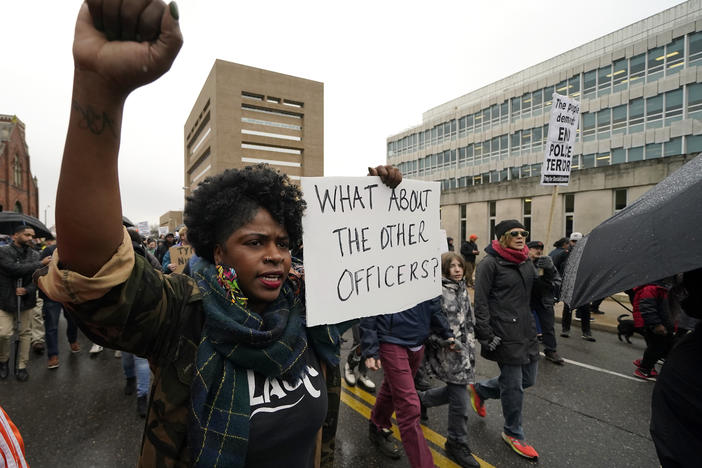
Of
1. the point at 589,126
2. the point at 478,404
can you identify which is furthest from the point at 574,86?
the point at 478,404

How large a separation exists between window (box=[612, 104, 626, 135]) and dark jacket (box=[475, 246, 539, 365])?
27981mm

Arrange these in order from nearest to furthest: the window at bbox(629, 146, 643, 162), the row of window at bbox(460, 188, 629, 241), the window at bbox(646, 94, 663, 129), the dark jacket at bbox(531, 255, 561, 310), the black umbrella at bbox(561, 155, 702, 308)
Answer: the black umbrella at bbox(561, 155, 702, 308) < the dark jacket at bbox(531, 255, 561, 310) < the row of window at bbox(460, 188, 629, 241) < the window at bbox(646, 94, 663, 129) < the window at bbox(629, 146, 643, 162)


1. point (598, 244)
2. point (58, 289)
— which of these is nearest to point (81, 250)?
point (58, 289)

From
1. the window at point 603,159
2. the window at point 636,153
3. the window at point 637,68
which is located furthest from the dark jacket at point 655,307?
the window at point 637,68

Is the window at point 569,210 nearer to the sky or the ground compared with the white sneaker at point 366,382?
nearer to the sky

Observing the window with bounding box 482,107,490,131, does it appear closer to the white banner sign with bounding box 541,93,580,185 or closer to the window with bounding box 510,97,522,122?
the window with bounding box 510,97,522,122

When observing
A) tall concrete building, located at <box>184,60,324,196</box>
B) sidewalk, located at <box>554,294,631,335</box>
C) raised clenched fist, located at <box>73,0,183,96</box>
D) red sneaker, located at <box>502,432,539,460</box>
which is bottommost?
sidewalk, located at <box>554,294,631,335</box>

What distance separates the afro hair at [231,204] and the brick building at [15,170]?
35620 mm

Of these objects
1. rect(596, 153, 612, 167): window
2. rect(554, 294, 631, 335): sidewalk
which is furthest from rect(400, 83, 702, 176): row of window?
rect(554, 294, 631, 335): sidewalk

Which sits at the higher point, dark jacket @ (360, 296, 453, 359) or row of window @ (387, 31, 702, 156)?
row of window @ (387, 31, 702, 156)

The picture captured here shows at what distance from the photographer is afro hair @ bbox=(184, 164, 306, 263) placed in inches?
53.0

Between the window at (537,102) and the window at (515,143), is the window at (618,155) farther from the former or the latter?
the window at (515,143)

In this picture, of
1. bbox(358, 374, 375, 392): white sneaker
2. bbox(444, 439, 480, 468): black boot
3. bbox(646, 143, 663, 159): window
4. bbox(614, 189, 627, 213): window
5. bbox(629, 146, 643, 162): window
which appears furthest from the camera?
bbox(629, 146, 643, 162): window

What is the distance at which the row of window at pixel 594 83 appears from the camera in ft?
69.1
